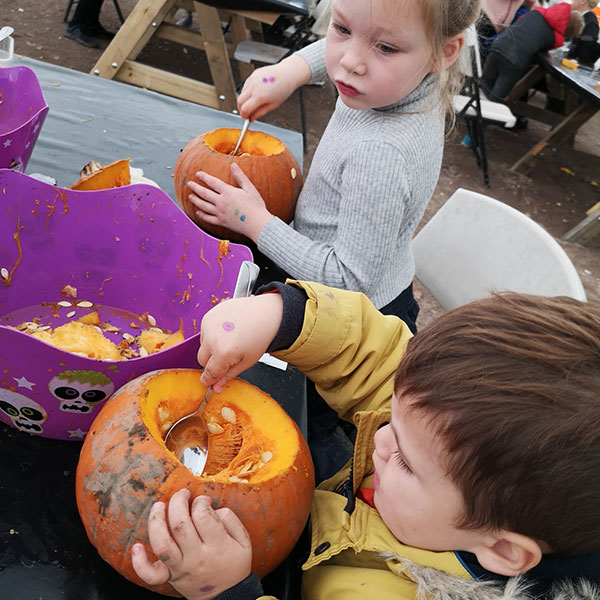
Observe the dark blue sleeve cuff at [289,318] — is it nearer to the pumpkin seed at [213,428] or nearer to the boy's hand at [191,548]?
the pumpkin seed at [213,428]

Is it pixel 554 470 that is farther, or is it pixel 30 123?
pixel 30 123

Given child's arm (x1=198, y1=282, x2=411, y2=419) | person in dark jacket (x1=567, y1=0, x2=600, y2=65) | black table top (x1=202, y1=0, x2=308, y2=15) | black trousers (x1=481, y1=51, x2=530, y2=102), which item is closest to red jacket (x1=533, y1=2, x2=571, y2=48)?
person in dark jacket (x1=567, y1=0, x2=600, y2=65)

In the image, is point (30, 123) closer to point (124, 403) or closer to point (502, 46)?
point (124, 403)

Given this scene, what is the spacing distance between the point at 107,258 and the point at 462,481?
2.08 ft

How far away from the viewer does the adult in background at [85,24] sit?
3832 mm

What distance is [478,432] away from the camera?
53 cm

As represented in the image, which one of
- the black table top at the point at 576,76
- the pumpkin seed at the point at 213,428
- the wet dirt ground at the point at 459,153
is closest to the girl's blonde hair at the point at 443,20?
the pumpkin seed at the point at 213,428

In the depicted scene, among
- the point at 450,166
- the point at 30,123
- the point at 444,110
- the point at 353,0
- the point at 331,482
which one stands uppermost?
the point at 353,0

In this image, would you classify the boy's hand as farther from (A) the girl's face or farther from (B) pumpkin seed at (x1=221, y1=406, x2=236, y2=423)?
(A) the girl's face

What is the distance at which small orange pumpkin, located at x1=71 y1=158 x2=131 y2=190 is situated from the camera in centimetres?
90

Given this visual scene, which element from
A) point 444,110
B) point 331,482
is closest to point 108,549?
point 331,482

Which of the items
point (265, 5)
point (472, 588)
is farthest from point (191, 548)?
point (265, 5)

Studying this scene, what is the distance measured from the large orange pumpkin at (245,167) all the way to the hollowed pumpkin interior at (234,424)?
0.53m

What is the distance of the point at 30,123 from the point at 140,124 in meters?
0.69
